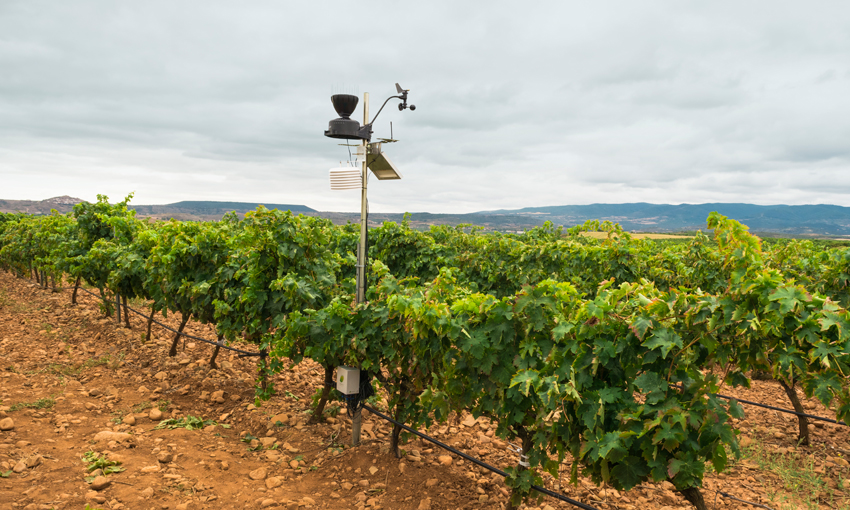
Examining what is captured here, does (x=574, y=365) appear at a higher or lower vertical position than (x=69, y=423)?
higher

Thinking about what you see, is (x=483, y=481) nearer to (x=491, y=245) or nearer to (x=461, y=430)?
(x=461, y=430)

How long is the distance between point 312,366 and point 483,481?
3.95m

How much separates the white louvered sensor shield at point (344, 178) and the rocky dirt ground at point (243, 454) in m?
2.59

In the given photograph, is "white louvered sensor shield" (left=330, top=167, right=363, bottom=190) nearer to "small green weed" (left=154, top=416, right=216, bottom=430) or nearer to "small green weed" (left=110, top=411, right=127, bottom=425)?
"small green weed" (left=154, top=416, right=216, bottom=430)

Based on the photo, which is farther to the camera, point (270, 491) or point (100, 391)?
point (100, 391)

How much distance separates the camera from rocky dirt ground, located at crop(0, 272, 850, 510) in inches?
151

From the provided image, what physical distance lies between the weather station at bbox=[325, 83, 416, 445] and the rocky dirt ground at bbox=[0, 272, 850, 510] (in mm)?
683

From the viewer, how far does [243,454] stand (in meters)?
4.62

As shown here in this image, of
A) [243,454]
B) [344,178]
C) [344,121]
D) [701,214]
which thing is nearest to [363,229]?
[344,178]

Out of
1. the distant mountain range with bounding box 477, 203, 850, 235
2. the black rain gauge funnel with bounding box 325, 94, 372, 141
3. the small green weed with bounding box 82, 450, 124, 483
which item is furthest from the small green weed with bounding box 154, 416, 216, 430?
the distant mountain range with bounding box 477, 203, 850, 235

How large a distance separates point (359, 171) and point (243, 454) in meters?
2.98

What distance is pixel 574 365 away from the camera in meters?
2.99

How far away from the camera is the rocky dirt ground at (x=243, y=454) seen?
12.6 feet

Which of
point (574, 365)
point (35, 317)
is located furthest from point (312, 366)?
point (35, 317)
